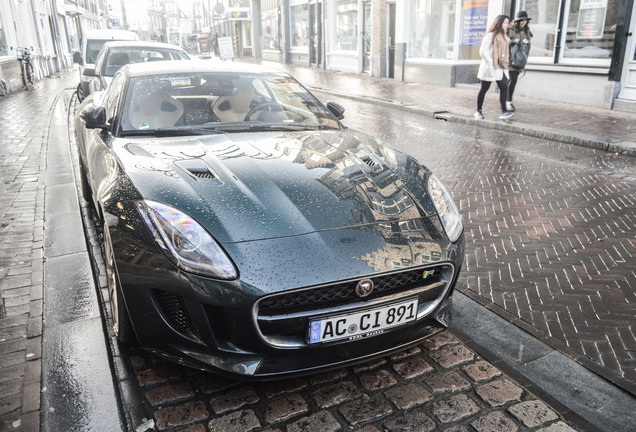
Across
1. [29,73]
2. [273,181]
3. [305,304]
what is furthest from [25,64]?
[305,304]

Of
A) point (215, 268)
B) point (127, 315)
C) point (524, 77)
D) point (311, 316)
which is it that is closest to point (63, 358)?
point (127, 315)

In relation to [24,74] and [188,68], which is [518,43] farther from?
[24,74]

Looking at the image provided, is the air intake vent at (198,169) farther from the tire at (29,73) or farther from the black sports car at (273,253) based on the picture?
the tire at (29,73)

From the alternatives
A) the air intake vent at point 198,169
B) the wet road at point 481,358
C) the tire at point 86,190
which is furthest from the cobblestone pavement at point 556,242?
the tire at point 86,190

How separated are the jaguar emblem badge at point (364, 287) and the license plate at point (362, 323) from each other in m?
0.08

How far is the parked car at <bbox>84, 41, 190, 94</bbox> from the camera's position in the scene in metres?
8.95

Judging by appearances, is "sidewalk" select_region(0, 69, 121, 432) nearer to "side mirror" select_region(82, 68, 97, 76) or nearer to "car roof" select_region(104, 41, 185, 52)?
"side mirror" select_region(82, 68, 97, 76)

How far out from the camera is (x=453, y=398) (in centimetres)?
235

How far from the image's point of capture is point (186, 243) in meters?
2.22

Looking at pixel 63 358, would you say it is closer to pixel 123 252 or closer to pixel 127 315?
pixel 127 315

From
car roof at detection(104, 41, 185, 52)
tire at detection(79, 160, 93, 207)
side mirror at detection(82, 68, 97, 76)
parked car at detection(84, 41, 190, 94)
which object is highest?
car roof at detection(104, 41, 185, 52)

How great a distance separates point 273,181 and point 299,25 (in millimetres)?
28482

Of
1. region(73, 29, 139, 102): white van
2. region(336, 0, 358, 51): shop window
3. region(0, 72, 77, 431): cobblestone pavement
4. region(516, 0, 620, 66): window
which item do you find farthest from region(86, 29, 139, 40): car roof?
region(336, 0, 358, 51): shop window

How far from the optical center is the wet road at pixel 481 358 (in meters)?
2.24
